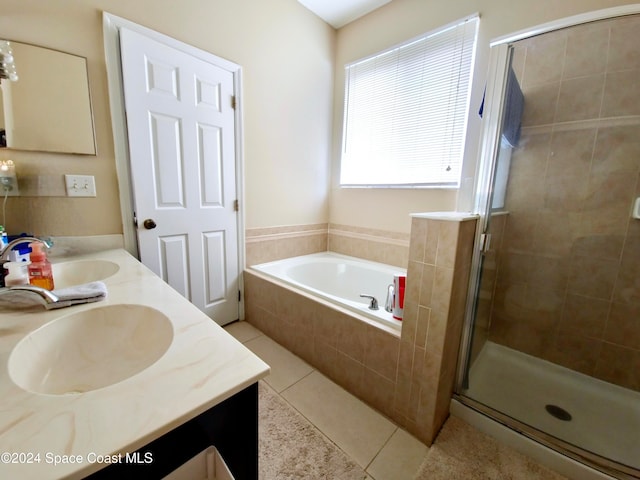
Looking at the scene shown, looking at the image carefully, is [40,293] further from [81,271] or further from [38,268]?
[81,271]

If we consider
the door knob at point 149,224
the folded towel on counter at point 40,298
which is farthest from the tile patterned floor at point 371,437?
the door knob at point 149,224

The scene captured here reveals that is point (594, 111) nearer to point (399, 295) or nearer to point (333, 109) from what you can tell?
point (399, 295)

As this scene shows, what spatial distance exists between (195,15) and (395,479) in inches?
108

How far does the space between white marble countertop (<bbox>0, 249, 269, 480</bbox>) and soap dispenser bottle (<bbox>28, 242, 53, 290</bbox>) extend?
0.20 meters

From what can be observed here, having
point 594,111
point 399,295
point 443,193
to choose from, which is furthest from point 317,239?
point 594,111

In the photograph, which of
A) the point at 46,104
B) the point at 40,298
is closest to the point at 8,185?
the point at 46,104

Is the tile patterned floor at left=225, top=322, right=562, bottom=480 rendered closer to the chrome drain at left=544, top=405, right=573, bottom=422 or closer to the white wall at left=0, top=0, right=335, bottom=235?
the chrome drain at left=544, top=405, right=573, bottom=422

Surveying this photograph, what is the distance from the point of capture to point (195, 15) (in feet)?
5.54

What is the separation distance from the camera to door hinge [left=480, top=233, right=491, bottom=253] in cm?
134

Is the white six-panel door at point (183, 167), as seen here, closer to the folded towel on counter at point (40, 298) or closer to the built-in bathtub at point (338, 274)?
the built-in bathtub at point (338, 274)

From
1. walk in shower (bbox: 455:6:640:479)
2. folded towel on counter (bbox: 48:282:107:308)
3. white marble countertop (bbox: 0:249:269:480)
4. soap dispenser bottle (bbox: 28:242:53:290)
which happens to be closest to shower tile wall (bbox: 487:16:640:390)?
walk in shower (bbox: 455:6:640:479)

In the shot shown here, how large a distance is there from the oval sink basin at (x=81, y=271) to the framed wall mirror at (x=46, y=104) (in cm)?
59

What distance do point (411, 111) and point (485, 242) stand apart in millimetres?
1291

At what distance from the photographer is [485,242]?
4.48 feet
